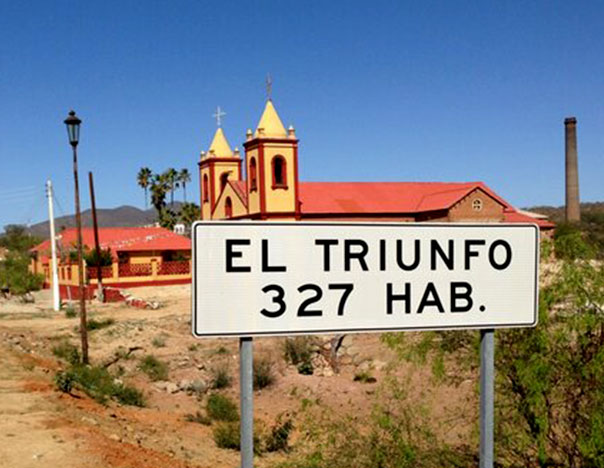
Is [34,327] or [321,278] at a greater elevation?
[321,278]

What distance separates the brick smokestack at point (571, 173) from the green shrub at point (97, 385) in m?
55.4

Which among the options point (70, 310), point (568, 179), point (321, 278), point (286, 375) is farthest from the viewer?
point (568, 179)

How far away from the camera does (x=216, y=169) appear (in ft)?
161

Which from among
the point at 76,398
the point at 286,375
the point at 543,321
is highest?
the point at 543,321

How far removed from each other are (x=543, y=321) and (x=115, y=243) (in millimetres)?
36311

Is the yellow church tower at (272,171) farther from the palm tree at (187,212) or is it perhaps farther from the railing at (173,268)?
the palm tree at (187,212)

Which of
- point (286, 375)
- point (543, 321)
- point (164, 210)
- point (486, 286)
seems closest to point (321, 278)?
point (486, 286)

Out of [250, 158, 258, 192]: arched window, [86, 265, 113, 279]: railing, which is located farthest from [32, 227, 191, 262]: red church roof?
[250, 158, 258, 192]: arched window

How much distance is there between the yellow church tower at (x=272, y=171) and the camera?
3988 cm

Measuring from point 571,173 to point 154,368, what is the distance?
54.2 meters

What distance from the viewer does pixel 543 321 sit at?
7.43 meters

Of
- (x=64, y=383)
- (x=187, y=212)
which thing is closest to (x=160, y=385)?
(x=64, y=383)

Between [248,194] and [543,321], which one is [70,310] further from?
[543,321]

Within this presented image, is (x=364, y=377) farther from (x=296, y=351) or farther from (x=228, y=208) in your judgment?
(x=228, y=208)
